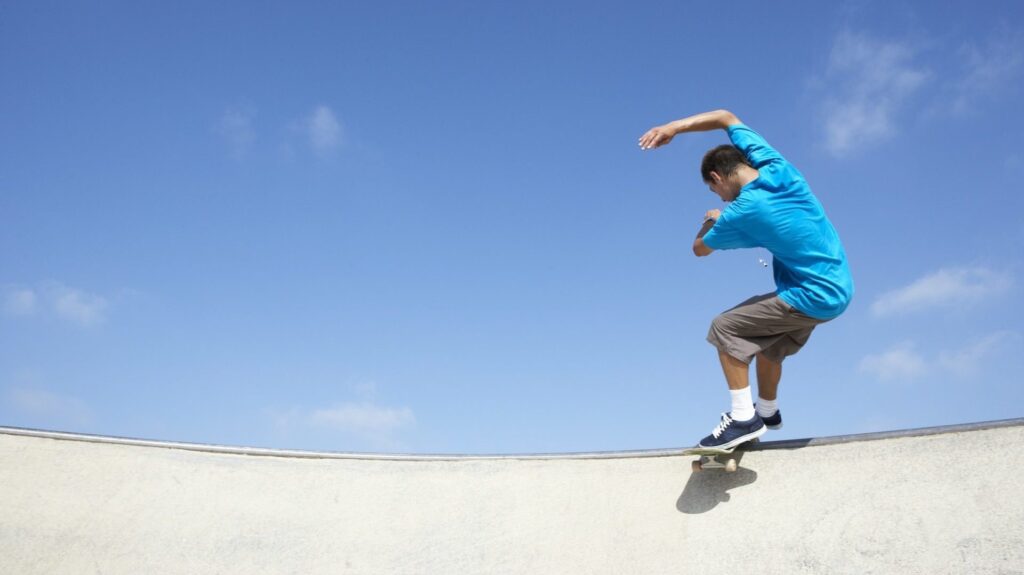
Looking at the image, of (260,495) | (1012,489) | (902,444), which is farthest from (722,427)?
(260,495)

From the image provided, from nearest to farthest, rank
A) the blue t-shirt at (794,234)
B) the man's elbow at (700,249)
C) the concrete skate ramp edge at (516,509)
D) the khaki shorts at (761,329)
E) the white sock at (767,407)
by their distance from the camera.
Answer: the concrete skate ramp edge at (516,509) < the blue t-shirt at (794,234) < the khaki shorts at (761,329) < the man's elbow at (700,249) < the white sock at (767,407)

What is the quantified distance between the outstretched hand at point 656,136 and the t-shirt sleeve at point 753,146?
17.5 inches

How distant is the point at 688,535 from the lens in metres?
4.28

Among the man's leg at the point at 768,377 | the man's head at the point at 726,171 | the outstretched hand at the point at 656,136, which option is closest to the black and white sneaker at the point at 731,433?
the man's leg at the point at 768,377

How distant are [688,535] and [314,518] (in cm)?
278

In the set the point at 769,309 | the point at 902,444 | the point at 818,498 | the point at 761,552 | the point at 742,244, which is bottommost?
the point at 761,552

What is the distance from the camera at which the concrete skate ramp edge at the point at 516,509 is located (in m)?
3.72

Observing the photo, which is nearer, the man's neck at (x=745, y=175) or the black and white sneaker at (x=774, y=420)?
the man's neck at (x=745, y=175)

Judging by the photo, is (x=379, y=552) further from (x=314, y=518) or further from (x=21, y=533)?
(x=21, y=533)

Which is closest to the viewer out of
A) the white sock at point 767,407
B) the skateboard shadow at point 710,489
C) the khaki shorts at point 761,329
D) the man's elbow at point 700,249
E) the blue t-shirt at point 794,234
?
the blue t-shirt at point 794,234

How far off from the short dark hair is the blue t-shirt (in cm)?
16

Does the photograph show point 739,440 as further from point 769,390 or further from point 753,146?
point 753,146

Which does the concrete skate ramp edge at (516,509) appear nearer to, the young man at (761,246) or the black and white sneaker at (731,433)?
the black and white sneaker at (731,433)

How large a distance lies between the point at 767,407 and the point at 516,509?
6.44ft
